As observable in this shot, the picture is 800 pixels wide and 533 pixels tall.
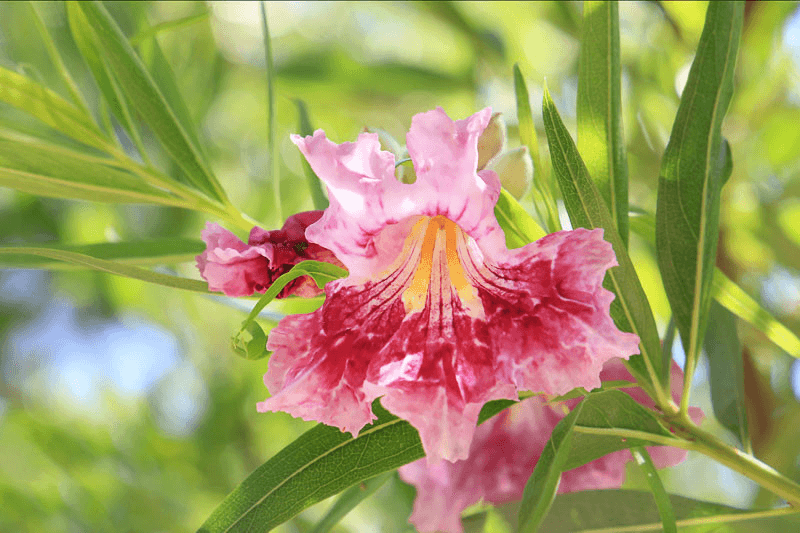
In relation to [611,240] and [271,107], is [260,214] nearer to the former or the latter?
[271,107]

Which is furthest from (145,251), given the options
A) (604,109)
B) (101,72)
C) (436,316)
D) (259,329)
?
(604,109)

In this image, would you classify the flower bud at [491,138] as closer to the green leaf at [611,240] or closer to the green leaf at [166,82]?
the green leaf at [611,240]

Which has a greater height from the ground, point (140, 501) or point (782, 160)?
point (782, 160)

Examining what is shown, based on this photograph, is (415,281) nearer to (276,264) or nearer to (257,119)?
(276,264)

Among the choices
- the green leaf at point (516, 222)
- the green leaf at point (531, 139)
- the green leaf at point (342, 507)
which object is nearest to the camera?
the green leaf at point (516, 222)

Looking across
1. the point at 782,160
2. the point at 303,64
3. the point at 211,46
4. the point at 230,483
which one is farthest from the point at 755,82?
the point at 230,483

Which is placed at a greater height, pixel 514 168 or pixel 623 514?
pixel 514 168

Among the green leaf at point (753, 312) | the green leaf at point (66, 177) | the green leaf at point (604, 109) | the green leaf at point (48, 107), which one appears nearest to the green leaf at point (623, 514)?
the green leaf at point (753, 312)
